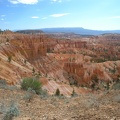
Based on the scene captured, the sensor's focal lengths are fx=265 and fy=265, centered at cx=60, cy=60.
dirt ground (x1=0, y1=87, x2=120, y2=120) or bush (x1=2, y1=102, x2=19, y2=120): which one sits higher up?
bush (x1=2, y1=102, x2=19, y2=120)

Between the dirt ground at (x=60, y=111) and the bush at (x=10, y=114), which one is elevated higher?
the bush at (x=10, y=114)

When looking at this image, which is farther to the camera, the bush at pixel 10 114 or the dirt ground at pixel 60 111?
the dirt ground at pixel 60 111

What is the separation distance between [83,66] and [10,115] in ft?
231

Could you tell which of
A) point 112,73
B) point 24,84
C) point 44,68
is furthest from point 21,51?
point 24,84

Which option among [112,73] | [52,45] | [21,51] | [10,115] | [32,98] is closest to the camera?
[10,115]

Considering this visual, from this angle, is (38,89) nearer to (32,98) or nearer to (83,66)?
(32,98)

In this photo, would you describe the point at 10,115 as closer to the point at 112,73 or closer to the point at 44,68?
the point at 44,68

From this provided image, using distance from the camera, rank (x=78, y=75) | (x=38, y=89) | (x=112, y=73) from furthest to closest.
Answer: (x=112, y=73), (x=78, y=75), (x=38, y=89)

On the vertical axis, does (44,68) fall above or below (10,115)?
below

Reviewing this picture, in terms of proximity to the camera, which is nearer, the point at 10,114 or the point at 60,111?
the point at 10,114

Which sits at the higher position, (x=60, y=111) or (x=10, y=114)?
(x=10, y=114)

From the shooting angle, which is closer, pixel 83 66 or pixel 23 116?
pixel 23 116

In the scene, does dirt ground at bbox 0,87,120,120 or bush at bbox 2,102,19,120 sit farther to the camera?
dirt ground at bbox 0,87,120,120

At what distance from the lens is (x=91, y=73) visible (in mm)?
75000
